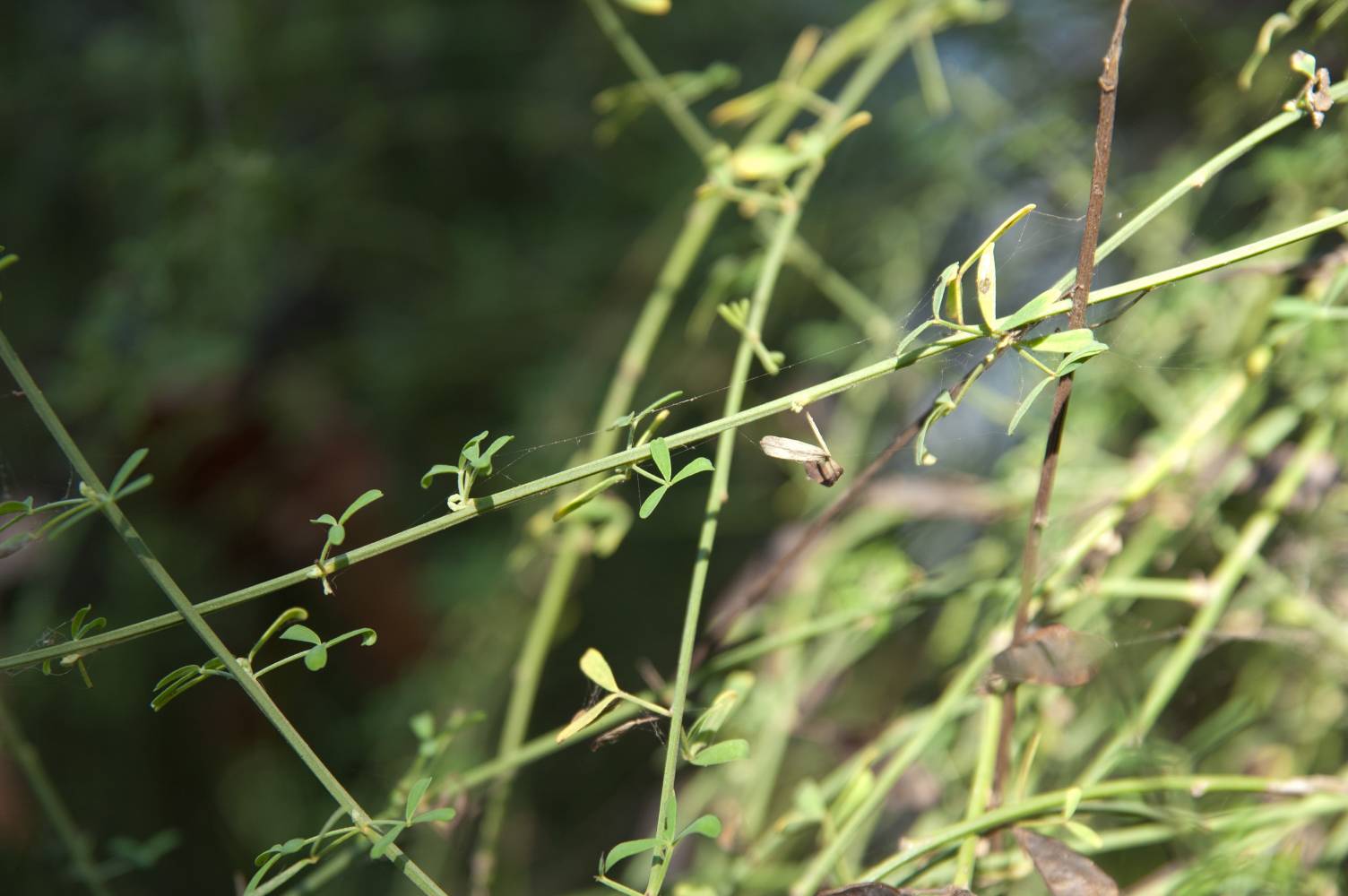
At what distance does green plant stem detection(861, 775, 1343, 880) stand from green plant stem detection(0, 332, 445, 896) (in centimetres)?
17

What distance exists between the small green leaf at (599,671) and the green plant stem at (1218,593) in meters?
0.22

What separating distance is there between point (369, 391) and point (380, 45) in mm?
370

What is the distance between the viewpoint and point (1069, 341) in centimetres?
28

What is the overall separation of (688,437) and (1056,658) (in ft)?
0.54

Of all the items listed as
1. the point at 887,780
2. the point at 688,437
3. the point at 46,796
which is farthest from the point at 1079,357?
the point at 46,796

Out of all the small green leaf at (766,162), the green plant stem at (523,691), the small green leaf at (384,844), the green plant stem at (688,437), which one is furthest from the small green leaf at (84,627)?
the small green leaf at (766,162)

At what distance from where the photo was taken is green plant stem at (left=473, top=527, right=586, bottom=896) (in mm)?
492

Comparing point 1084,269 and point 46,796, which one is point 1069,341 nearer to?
point 1084,269

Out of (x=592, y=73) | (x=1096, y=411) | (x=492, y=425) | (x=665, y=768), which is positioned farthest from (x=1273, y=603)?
(x=592, y=73)

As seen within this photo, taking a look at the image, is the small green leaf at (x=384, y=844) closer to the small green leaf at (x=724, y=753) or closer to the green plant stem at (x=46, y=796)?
the small green leaf at (x=724, y=753)

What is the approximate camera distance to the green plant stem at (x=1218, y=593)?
44cm

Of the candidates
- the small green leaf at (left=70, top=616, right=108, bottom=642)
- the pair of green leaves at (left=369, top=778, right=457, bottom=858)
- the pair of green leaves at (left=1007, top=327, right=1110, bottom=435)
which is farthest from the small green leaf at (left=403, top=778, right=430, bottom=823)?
the pair of green leaves at (left=1007, top=327, right=1110, bottom=435)

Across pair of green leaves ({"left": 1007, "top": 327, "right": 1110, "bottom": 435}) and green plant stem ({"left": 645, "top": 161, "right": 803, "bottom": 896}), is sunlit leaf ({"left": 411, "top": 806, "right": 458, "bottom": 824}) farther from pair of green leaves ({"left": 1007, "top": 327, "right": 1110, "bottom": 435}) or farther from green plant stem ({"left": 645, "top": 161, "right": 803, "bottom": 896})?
pair of green leaves ({"left": 1007, "top": 327, "right": 1110, "bottom": 435})

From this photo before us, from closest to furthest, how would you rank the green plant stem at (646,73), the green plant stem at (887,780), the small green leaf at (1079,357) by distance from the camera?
the small green leaf at (1079,357) < the green plant stem at (887,780) < the green plant stem at (646,73)
